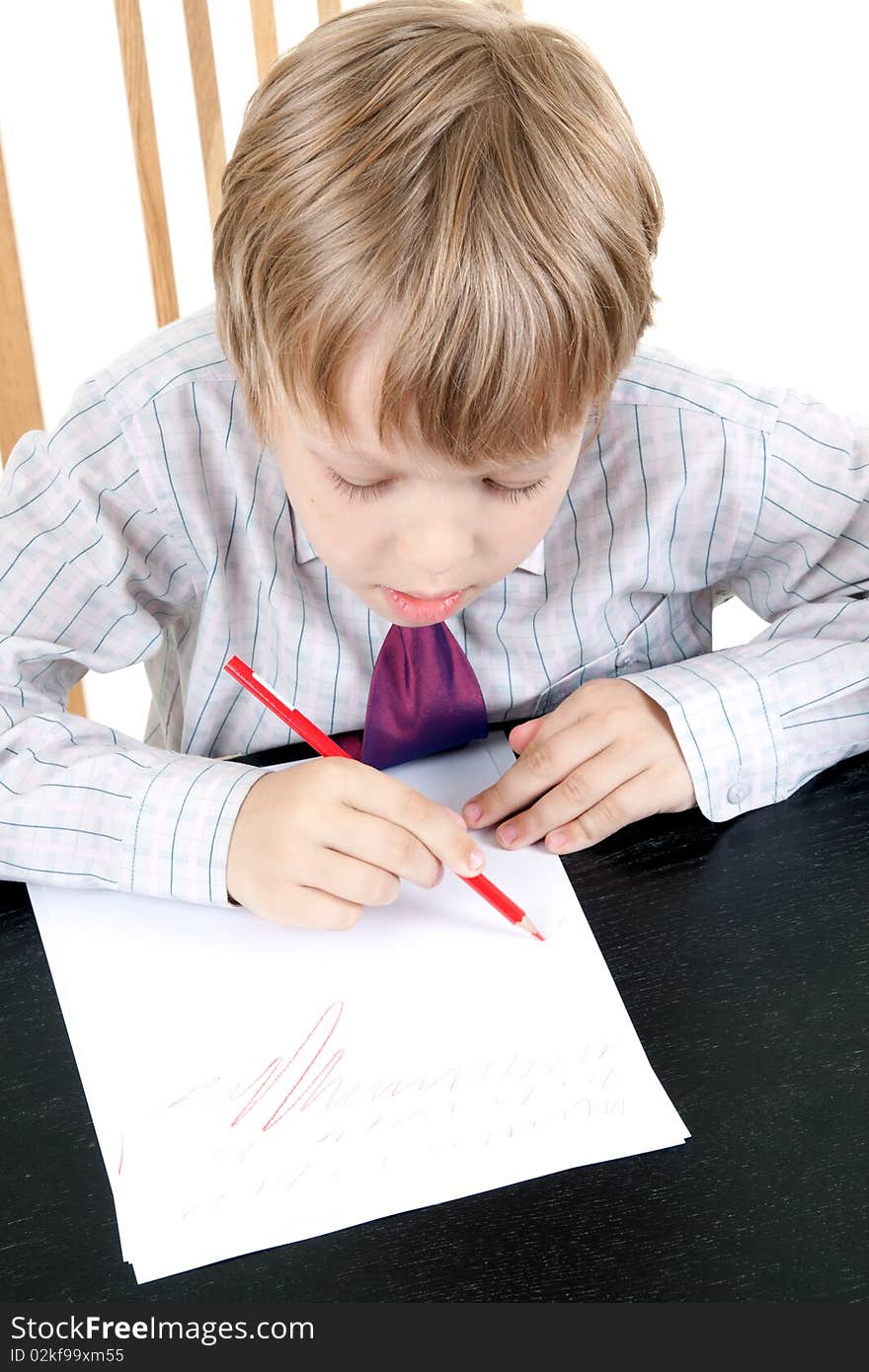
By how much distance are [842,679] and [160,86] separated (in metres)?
1.21

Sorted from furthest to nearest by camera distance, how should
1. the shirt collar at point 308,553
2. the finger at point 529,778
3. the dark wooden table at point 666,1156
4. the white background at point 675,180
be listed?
the white background at point 675,180 < the shirt collar at point 308,553 < the finger at point 529,778 < the dark wooden table at point 666,1156

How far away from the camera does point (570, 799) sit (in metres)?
0.72

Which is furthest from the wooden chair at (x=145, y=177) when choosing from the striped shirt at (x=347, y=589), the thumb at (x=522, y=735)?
the thumb at (x=522, y=735)

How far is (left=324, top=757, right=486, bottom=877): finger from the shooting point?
0.66 metres

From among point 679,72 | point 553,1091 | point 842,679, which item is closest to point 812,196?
point 679,72

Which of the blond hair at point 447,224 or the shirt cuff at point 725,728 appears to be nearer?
the blond hair at point 447,224

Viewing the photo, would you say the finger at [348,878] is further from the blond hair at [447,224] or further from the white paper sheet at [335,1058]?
the blond hair at [447,224]

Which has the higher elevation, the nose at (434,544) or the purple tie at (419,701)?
the nose at (434,544)

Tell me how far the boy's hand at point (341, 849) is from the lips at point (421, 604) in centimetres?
9

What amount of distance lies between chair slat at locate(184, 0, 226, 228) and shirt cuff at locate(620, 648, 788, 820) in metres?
Result: 0.65

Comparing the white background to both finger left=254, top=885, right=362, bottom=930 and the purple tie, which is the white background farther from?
finger left=254, top=885, right=362, bottom=930

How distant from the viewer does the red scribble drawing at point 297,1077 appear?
59cm

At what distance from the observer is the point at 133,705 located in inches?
74.6

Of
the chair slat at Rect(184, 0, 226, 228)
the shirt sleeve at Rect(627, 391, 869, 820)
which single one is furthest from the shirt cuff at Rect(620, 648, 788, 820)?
the chair slat at Rect(184, 0, 226, 228)
